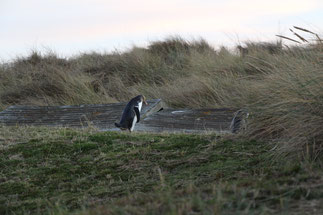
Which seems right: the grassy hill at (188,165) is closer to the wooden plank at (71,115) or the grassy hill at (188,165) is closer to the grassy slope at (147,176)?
the grassy slope at (147,176)

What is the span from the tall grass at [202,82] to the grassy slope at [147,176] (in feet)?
1.37

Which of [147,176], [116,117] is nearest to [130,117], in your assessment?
[116,117]

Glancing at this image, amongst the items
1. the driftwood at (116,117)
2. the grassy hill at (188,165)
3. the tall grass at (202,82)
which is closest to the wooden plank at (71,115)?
the driftwood at (116,117)

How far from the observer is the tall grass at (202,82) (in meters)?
4.96

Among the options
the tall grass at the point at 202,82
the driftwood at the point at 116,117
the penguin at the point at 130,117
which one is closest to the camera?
the tall grass at the point at 202,82

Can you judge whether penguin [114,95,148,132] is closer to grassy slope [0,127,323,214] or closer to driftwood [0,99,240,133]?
driftwood [0,99,240,133]

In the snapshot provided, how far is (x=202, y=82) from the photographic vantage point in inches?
462

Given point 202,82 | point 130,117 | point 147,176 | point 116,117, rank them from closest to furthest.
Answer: point 147,176 < point 130,117 < point 116,117 < point 202,82

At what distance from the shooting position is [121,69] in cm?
1698

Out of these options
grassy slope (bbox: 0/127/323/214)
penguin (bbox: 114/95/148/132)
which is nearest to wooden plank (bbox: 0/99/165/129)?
penguin (bbox: 114/95/148/132)

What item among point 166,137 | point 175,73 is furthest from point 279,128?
point 175,73

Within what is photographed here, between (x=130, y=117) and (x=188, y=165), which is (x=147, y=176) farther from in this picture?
(x=130, y=117)

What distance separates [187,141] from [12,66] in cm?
1492

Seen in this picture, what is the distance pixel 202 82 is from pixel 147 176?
282 inches
